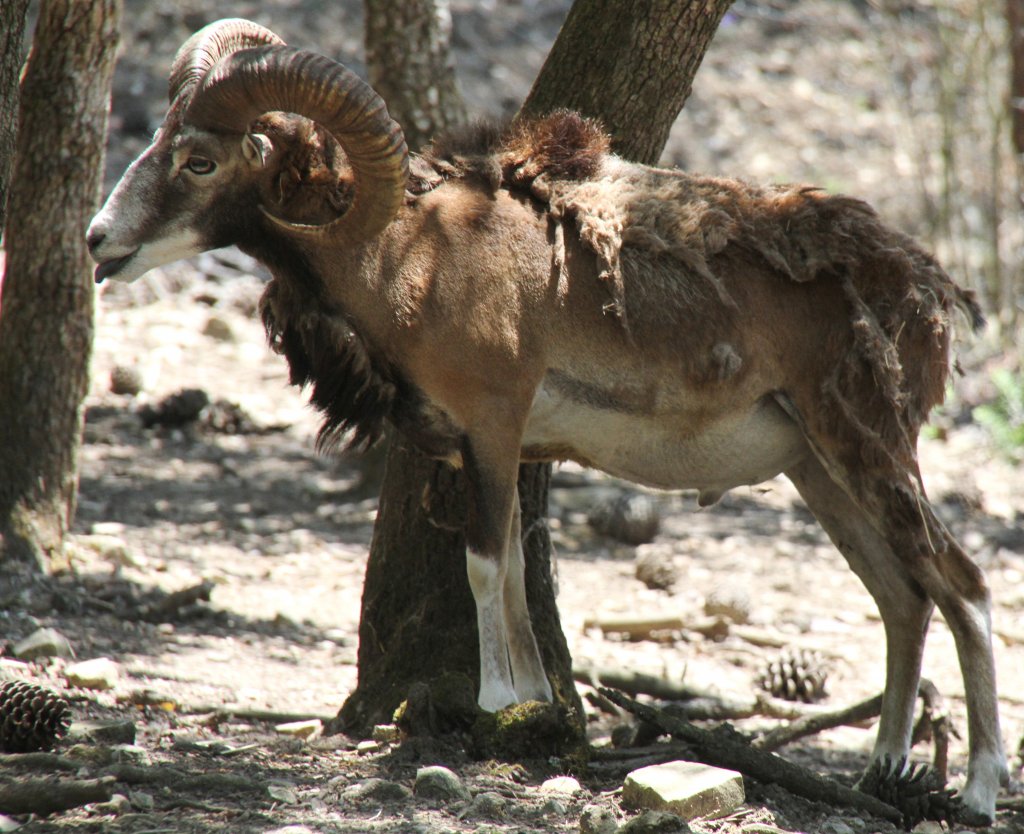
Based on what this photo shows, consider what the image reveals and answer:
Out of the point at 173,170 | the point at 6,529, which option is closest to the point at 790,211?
the point at 173,170

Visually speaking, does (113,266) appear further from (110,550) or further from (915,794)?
(915,794)

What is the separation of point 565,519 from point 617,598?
161cm

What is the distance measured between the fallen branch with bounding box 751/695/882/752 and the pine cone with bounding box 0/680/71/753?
3.17 meters

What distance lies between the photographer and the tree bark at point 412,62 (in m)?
8.85

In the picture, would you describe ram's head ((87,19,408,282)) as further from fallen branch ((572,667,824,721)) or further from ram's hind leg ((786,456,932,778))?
fallen branch ((572,667,824,721))

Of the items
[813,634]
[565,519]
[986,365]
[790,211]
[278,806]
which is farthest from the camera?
[986,365]

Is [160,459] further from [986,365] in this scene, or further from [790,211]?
[986,365]

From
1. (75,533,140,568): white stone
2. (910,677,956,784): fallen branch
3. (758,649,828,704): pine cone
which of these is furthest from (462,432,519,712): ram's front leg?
(75,533,140,568): white stone

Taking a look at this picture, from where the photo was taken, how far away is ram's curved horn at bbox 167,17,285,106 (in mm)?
5055

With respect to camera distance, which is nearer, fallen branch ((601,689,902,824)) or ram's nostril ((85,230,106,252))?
ram's nostril ((85,230,106,252))

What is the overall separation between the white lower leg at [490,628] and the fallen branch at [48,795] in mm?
1589

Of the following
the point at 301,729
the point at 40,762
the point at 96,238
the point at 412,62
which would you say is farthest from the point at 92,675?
the point at 412,62

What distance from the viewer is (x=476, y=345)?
496cm

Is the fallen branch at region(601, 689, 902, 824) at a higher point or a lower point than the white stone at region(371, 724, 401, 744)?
higher
